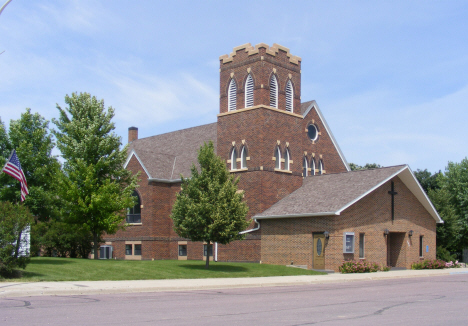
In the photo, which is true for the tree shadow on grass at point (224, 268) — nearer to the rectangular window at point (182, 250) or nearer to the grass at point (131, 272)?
the grass at point (131, 272)

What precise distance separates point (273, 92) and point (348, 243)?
10700mm

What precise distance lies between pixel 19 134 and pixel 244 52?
14455mm

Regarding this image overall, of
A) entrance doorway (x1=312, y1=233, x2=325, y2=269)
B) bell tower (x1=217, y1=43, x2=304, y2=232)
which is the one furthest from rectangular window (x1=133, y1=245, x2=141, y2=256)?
entrance doorway (x1=312, y1=233, x2=325, y2=269)

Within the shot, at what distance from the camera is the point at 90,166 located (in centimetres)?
2758

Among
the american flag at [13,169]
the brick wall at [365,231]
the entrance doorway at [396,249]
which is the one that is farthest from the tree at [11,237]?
the entrance doorway at [396,249]

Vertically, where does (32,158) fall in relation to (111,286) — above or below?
above

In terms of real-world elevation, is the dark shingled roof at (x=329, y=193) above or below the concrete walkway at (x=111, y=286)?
above

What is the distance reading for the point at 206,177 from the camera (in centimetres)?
2516

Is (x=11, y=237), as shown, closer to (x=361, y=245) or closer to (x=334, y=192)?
(x=334, y=192)

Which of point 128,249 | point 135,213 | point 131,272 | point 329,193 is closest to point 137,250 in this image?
point 128,249

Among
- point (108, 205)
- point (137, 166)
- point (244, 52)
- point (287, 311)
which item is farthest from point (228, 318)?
point (137, 166)

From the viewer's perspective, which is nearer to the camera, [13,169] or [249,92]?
[13,169]

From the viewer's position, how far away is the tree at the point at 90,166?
27.5 meters

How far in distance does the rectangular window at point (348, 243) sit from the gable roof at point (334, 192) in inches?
69.3
